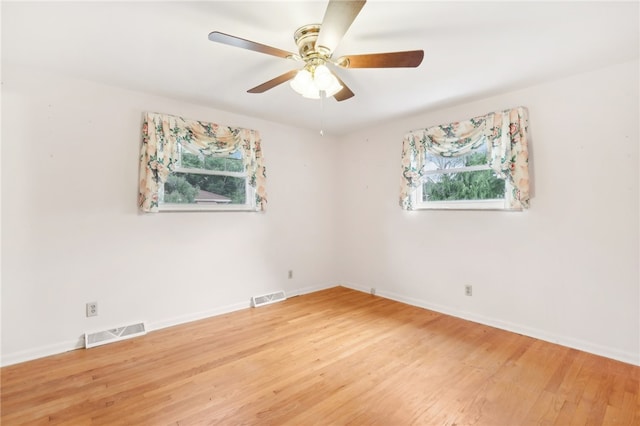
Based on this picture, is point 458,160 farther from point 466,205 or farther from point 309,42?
point 309,42

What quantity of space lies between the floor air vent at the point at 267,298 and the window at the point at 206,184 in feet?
3.65

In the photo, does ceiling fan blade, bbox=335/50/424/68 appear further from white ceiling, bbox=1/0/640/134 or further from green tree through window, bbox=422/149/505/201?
green tree through window, bbox=422/149/505/201

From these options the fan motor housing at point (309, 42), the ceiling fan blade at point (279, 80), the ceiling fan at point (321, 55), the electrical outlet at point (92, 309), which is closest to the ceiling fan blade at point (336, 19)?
the ceiling fan at point (321, 55)

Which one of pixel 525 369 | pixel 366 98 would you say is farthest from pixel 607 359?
pixel 366 98

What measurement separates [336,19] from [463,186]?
252 centimetres

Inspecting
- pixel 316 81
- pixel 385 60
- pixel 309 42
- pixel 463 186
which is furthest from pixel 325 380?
pixel 463 186

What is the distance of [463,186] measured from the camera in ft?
11.0

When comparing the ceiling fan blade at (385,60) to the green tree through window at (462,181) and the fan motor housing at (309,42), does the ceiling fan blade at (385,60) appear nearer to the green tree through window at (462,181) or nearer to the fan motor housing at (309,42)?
the fan motor housing at (309,42)

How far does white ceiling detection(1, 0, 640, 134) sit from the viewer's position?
1.72 metres

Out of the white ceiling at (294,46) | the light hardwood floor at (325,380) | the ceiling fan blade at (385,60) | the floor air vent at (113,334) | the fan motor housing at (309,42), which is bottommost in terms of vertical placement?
the light hardwood floor at (325,380)

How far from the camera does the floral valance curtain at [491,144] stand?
108 inches

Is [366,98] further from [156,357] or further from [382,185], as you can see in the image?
[156,357]

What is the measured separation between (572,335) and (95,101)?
4.63 m

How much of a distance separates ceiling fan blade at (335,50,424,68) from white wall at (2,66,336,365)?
2.07 m
